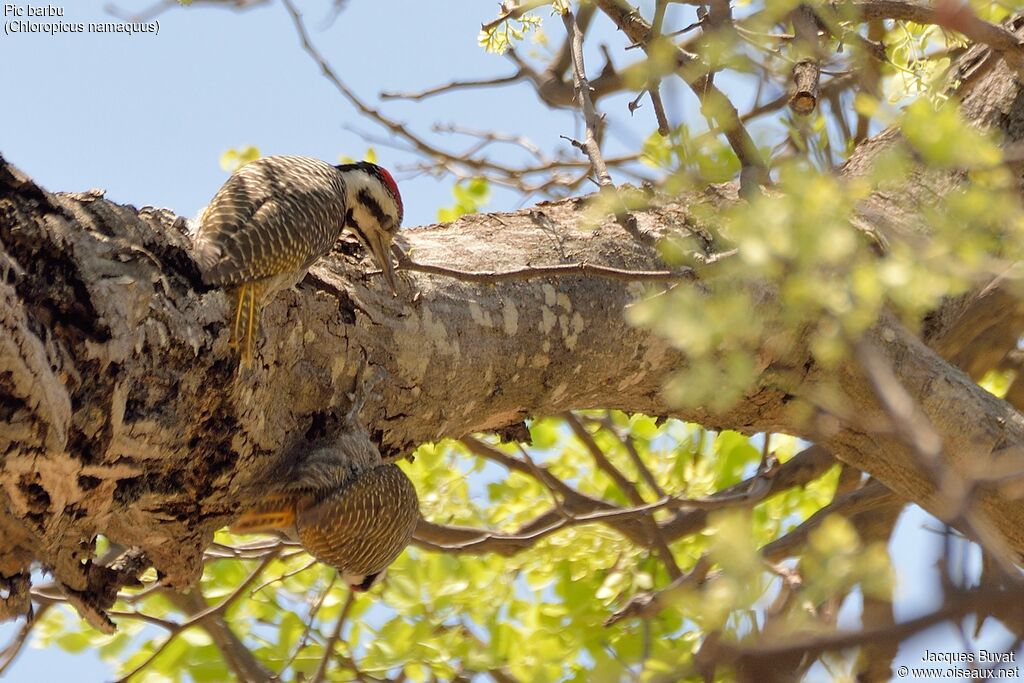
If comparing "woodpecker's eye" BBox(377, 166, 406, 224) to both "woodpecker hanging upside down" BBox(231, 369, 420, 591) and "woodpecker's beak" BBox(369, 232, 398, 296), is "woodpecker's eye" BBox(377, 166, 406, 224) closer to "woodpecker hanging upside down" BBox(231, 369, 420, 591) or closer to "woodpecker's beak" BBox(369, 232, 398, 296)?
"woodpecker's beak" BBox(369, 232, 398, 296)

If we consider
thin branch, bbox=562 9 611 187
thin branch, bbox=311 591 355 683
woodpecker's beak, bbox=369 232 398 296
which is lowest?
thin branch, bbox=311 591 355 683

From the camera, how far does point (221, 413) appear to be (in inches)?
101

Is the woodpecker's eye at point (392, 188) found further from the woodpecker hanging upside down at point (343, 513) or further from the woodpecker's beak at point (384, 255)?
the woodpecker hanging upside down at point (343, 513)

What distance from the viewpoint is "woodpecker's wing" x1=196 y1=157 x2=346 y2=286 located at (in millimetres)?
2621

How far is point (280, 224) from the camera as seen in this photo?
290 centimetres

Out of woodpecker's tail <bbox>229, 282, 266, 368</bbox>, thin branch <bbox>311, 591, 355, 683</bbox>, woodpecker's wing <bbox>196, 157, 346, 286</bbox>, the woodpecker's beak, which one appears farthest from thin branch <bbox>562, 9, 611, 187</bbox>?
thin branch <bbox>311, 591, 355, 683</bbox>

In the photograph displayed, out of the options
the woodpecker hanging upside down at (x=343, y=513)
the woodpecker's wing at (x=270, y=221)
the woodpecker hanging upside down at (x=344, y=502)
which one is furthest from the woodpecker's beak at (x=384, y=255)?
the woodpecker hanging upside down at (x=343, y=513)

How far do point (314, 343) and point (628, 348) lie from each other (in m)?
1.02

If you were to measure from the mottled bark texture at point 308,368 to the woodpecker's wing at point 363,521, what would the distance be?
0.46 feet

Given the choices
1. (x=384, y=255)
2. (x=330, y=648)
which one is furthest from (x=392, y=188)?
(x=330, y=648)

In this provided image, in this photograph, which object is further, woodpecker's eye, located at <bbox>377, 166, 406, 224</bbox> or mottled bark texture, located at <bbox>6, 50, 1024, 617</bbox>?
→ woodpecker's eye, located at <bbox>377, 166, 406, 224</bbox>

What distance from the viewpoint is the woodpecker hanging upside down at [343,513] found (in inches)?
112

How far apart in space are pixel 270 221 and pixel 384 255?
14.8 inches

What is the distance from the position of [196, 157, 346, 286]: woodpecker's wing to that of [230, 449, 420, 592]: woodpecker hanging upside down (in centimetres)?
52
